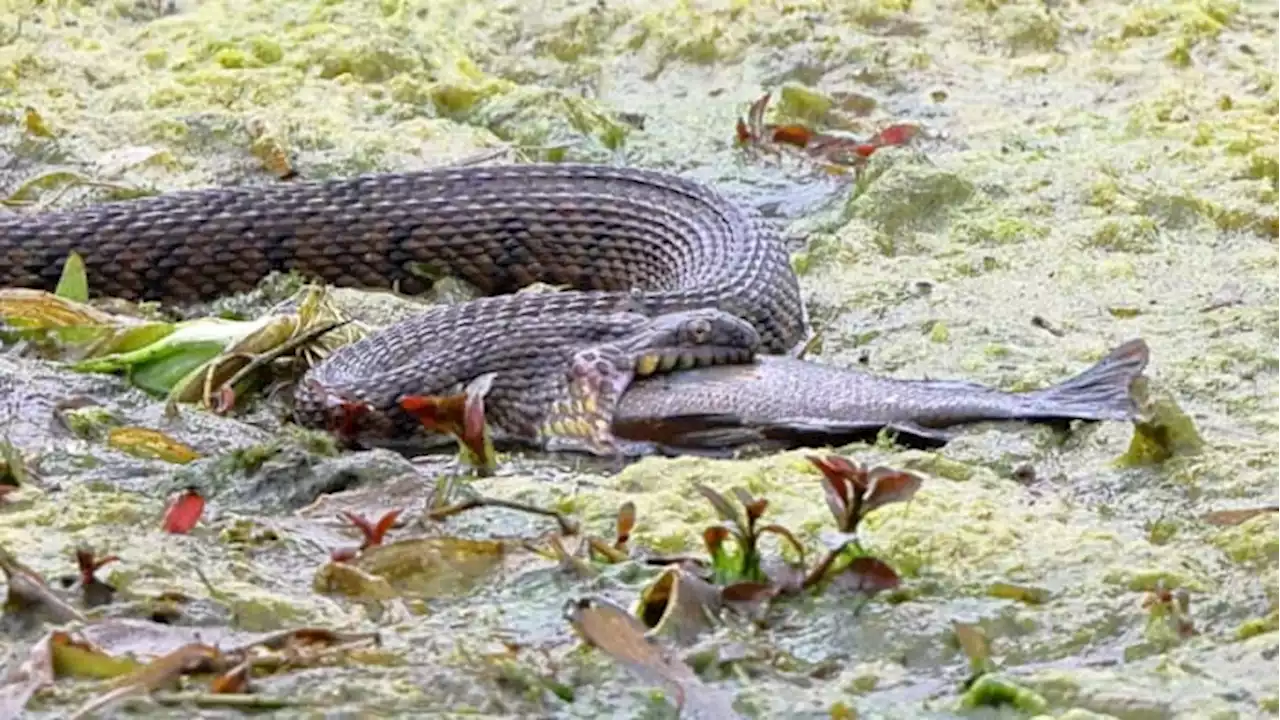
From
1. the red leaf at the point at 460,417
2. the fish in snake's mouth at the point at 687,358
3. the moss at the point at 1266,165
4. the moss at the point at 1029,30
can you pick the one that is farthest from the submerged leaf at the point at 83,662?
the moss at the point at 1029,30

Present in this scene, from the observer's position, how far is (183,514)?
3.83 metres

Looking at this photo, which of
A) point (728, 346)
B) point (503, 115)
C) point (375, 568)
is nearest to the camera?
point (375, 568)

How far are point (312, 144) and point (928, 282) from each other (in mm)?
2105

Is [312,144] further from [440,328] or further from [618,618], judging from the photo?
[618,618]

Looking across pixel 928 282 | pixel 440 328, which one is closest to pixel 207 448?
pixel 440 328

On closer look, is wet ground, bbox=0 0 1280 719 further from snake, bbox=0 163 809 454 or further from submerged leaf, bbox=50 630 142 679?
snake, bbox=0 163 809 454

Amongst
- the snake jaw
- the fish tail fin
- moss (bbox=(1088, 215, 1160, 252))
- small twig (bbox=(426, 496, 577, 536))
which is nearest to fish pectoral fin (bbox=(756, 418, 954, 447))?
the fish tail fin

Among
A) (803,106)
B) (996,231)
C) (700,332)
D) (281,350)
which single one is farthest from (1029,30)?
(281,350)

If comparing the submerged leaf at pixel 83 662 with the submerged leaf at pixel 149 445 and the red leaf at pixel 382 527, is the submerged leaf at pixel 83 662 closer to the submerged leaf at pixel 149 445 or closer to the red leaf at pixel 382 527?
the red leaf at pixel 382 527

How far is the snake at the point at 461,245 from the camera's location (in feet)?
18.3

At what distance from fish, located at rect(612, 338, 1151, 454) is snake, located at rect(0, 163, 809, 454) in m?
0.40

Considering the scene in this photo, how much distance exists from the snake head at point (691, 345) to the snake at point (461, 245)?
0.13m

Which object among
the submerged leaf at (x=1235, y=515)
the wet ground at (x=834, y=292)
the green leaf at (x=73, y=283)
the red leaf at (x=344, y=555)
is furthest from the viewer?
the green leaf at (x=73, y=283)

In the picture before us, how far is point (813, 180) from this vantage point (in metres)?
7.25
